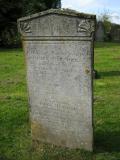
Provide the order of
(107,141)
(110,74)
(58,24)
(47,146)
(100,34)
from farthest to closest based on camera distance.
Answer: (100,34) < (110,74) < (107,141) < (47,146) < (58,24)

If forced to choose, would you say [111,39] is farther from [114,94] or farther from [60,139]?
[60,139]

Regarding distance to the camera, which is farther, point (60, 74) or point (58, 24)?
point (60, 74)

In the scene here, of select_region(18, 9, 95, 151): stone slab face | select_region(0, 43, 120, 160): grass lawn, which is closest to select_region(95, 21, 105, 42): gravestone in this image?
select_region(0, 43, 120, 160): grass lawn

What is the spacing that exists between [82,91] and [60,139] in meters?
0.91

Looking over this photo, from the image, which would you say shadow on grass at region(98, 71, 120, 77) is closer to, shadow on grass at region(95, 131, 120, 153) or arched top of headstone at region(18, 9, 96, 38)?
shadow on grass at region(95, 131, 120, 153)

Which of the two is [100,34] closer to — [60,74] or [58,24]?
[60,74]

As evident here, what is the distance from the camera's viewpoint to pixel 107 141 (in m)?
6.89

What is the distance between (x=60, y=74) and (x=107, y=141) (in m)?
1.36

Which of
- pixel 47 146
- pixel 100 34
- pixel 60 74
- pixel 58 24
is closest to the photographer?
pixel 58 24

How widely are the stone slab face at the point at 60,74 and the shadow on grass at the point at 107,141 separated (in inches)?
12.6

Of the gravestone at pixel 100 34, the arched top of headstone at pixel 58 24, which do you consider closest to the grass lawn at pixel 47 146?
the arched top of headstone at pixel 58 24

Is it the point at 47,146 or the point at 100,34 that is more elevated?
the point at 47,146

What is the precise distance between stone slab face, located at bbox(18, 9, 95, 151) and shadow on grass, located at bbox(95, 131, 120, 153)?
0.32 metres

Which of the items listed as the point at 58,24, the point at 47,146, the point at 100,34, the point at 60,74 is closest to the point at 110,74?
the point at 47,146
